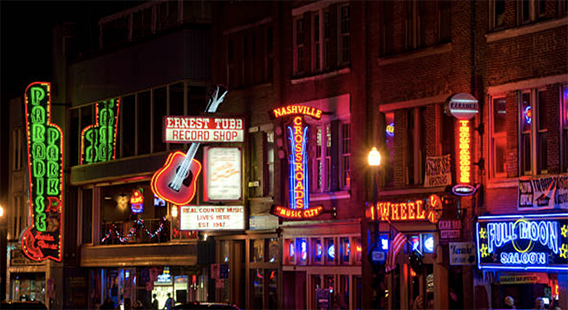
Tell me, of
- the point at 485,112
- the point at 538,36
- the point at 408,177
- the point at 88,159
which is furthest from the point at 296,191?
the point at 88,159

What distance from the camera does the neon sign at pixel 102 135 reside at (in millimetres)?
49188

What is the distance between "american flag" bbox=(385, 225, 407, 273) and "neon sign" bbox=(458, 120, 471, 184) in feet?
10.5

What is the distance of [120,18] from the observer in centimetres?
5125

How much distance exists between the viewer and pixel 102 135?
165 feet

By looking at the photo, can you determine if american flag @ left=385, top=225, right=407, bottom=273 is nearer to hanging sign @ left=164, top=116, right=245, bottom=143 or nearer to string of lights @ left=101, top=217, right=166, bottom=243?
hanging sign @ left=164, top=116, right=245, bottom=143

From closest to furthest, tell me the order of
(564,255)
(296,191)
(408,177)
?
(564,255)
(408,177)
(296,191)

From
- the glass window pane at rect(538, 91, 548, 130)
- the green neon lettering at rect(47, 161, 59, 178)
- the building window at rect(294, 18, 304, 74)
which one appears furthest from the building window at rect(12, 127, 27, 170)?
the glass window pane at rect(538, 91, 548, 130)

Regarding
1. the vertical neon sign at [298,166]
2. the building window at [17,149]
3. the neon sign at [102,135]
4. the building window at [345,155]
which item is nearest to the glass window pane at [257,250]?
the vertical neon sign at [298,166]

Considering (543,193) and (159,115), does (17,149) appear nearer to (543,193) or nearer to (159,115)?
(159,115)

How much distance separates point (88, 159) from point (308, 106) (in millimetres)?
18196

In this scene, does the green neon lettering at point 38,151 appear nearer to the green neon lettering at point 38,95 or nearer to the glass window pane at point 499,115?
the green neon lettering at point 38,95

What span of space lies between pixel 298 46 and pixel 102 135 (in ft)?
50.3

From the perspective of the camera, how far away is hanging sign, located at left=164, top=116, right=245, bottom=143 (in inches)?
1566

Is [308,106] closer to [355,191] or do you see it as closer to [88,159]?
[355,191]
